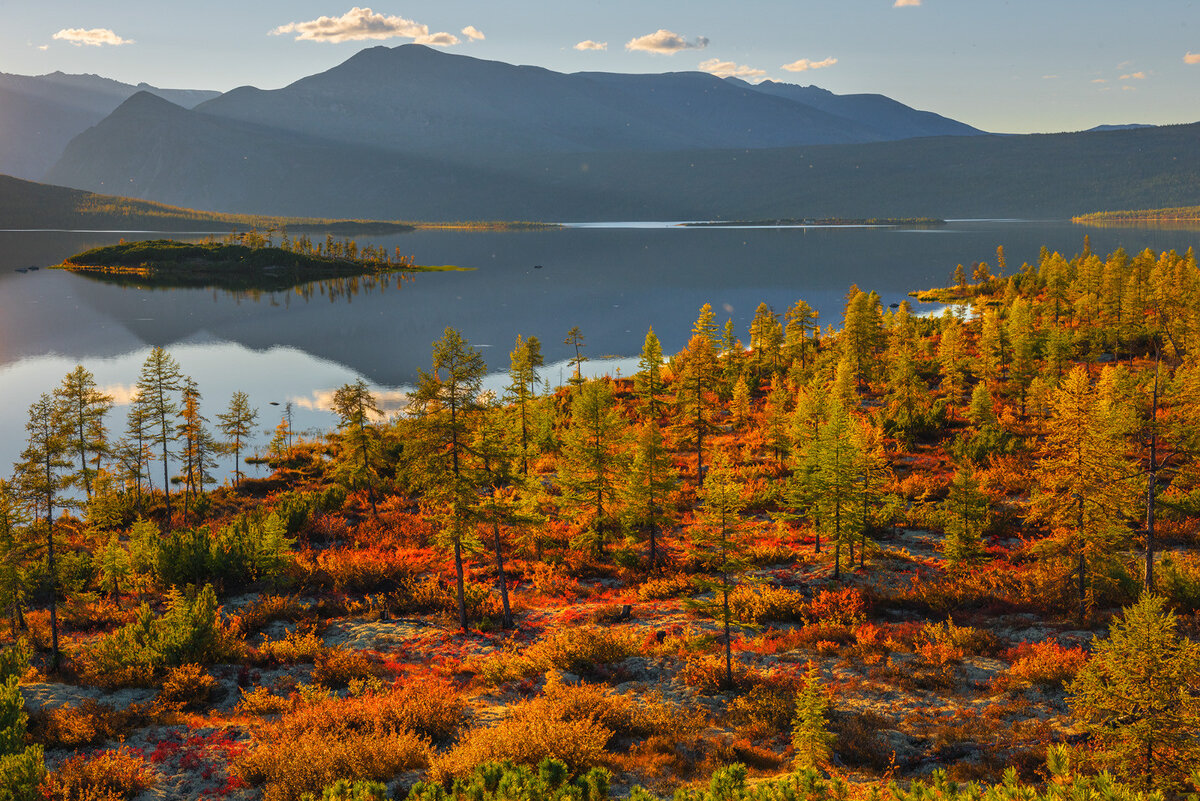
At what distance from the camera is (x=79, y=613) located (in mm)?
21969

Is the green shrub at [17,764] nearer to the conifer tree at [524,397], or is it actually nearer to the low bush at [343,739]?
the low bush at [343,739]

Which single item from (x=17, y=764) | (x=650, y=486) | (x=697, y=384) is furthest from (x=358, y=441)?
(x=17, y=764)

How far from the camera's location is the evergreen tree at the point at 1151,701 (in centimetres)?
1028

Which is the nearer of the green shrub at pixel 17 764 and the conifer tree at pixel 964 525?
the green shrub at pixel 17 764

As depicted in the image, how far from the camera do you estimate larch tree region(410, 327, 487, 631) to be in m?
20.3

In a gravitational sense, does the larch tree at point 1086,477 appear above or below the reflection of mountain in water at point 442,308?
below

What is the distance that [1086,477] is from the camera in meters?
17.6

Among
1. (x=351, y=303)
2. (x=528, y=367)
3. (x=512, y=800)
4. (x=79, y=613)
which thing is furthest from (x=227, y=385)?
(x=512, y=800)

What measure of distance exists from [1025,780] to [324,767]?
12152 millimetres

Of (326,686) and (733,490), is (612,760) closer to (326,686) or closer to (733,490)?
(733,490)

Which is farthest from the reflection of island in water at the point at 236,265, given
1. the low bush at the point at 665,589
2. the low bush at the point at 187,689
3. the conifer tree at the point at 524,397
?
the low bush at the point at 187,689

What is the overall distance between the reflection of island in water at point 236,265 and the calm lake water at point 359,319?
13.4 meters

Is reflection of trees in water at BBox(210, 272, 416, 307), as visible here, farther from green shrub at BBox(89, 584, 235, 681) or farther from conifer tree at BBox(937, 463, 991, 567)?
conifer tree at BBox(937, 463, 991, 567)

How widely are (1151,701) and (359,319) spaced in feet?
358
